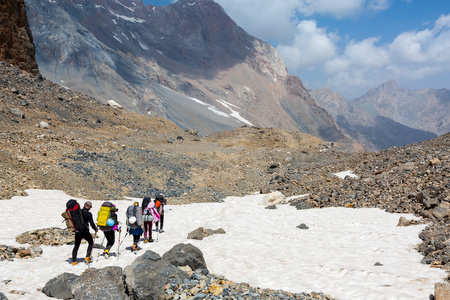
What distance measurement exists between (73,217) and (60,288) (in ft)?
7.67

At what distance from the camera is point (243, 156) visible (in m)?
36.8

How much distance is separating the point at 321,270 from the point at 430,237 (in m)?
4.22

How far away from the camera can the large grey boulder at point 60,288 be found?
22.1 ft

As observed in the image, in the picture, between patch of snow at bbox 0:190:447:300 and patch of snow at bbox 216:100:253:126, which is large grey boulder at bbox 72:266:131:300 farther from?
patch of snow at bbox 216:100:253:126

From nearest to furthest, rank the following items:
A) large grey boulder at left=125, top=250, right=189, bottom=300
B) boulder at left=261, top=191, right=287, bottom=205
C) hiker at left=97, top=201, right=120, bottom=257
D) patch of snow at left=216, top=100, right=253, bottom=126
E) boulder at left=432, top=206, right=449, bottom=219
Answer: large grey boulder at left=125, top=250, right=189, bottom=300
hiker at left=97, top=201, right=120, bottom=257
boulder at left=432, top=206, right=449, bottom=219
boulder at left=261, top=191, right=287, bottom=205
patch of snow at left=216, top=100, right=253, bottom=126

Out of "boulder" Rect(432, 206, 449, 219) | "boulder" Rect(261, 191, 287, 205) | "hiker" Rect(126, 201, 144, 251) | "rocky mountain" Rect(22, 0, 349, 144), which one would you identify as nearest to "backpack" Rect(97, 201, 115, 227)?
"hiker" Rect(126, 201, 144, 251)

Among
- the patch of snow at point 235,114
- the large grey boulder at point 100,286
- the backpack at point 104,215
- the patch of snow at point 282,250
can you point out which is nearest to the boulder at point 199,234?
the patch of snow at point 282,250

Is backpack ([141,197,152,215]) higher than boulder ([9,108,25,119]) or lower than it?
lower

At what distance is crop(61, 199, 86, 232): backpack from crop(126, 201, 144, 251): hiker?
73.0 inches

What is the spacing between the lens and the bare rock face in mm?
44500

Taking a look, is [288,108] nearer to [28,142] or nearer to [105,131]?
[105,131]

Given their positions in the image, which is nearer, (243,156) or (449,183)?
(449,183)

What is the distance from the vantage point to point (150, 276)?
6977 millimetres

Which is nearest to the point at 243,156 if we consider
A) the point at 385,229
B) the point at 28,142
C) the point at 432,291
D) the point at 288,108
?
the point at 28,142
